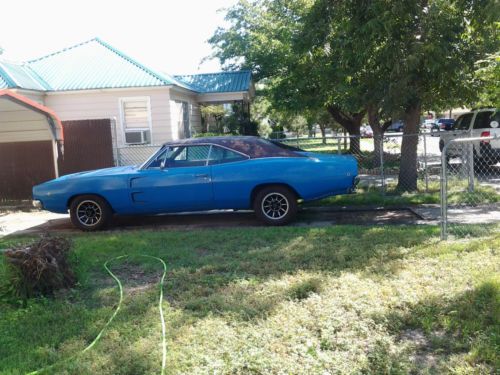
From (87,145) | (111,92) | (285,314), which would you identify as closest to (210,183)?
(285,314)

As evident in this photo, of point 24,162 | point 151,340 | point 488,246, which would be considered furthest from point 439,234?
point 24,162

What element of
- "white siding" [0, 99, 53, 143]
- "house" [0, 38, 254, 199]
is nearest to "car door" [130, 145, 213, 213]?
"white siding" [0, 99, 53, 143]

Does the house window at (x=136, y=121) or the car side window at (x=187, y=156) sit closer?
the car side window at (x=187, y=156)

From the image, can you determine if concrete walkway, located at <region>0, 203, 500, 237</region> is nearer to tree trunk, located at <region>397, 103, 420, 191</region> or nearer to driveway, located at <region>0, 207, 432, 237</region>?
driveway, located at <region>0, 207, 432, 237</region>

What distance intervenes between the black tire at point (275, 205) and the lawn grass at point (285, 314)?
1.86 meters

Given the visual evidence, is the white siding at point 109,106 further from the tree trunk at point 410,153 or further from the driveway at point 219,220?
the tree trunk at point 410,153

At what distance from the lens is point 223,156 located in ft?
27.7

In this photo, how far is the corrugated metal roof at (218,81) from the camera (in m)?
16.7

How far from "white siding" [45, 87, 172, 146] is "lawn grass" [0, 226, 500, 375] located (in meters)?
7.97

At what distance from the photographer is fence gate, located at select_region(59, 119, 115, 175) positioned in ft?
43.2

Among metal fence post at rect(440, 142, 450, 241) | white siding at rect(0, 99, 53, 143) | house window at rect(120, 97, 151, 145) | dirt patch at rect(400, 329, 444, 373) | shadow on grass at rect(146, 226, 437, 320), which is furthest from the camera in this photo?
house window at rect(120, 97, 151, 145)

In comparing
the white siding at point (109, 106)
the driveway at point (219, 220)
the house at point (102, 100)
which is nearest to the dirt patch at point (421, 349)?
the driveway at point (219, 220)

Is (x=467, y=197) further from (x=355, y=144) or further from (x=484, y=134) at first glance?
(x=355, y=144)

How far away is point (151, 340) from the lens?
3934mm
